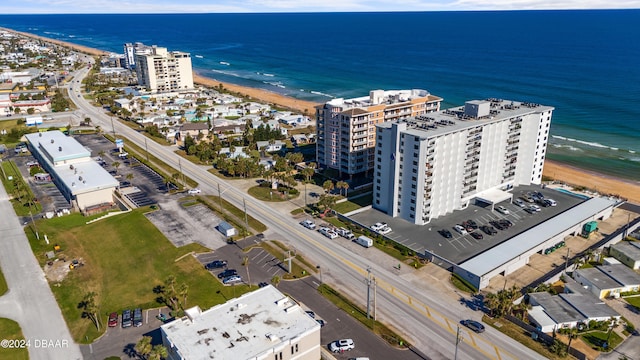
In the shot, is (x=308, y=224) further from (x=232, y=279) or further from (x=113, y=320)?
(x=113, y=320)

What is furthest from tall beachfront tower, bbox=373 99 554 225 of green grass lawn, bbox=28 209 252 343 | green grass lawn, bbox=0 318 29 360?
green grass lawn, bbox=0 318 29 360

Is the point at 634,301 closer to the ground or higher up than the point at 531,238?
closer to the ground

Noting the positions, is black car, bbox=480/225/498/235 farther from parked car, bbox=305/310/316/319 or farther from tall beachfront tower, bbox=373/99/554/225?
parked car, bbox=305/310/316/319

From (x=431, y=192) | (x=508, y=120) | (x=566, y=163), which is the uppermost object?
(x=508, y=120)

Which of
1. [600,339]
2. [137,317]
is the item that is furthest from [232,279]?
[600,339]

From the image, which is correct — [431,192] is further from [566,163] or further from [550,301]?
[566,163]

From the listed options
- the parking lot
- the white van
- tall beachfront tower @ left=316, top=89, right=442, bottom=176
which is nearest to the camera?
the parking lot

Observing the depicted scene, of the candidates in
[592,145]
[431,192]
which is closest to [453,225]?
[431,192]
